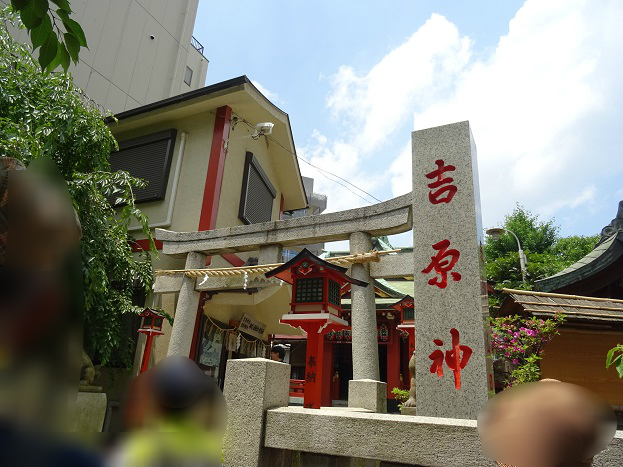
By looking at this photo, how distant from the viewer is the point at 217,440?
1.49 meters

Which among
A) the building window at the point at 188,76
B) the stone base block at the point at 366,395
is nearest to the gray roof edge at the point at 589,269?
the stone base block at the point at 366,395

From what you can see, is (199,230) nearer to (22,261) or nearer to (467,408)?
(467,408)

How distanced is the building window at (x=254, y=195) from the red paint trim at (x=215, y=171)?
1.19 meters

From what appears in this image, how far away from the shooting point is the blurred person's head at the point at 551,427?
1278 millimetres

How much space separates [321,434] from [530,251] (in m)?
26.5

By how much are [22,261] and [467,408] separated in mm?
5541

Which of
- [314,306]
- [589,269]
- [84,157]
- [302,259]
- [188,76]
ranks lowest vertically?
[314,306]

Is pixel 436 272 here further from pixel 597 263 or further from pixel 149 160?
pixel 149 160

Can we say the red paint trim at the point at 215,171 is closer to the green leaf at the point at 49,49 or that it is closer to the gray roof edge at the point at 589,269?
the gray roof edge at the point at 589,269

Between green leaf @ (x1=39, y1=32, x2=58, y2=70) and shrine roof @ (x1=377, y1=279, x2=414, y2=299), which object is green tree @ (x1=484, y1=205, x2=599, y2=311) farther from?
green leaf @ (x1=39, y1=32, x2=58, y2=70)

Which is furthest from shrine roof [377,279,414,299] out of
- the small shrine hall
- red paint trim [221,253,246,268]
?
red paint trim [221,253,246,268]

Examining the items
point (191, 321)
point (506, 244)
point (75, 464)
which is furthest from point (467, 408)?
point (506, 244)

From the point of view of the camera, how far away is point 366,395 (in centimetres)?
682

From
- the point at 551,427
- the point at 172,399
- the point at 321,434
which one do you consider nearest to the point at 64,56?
the point at 172,399
